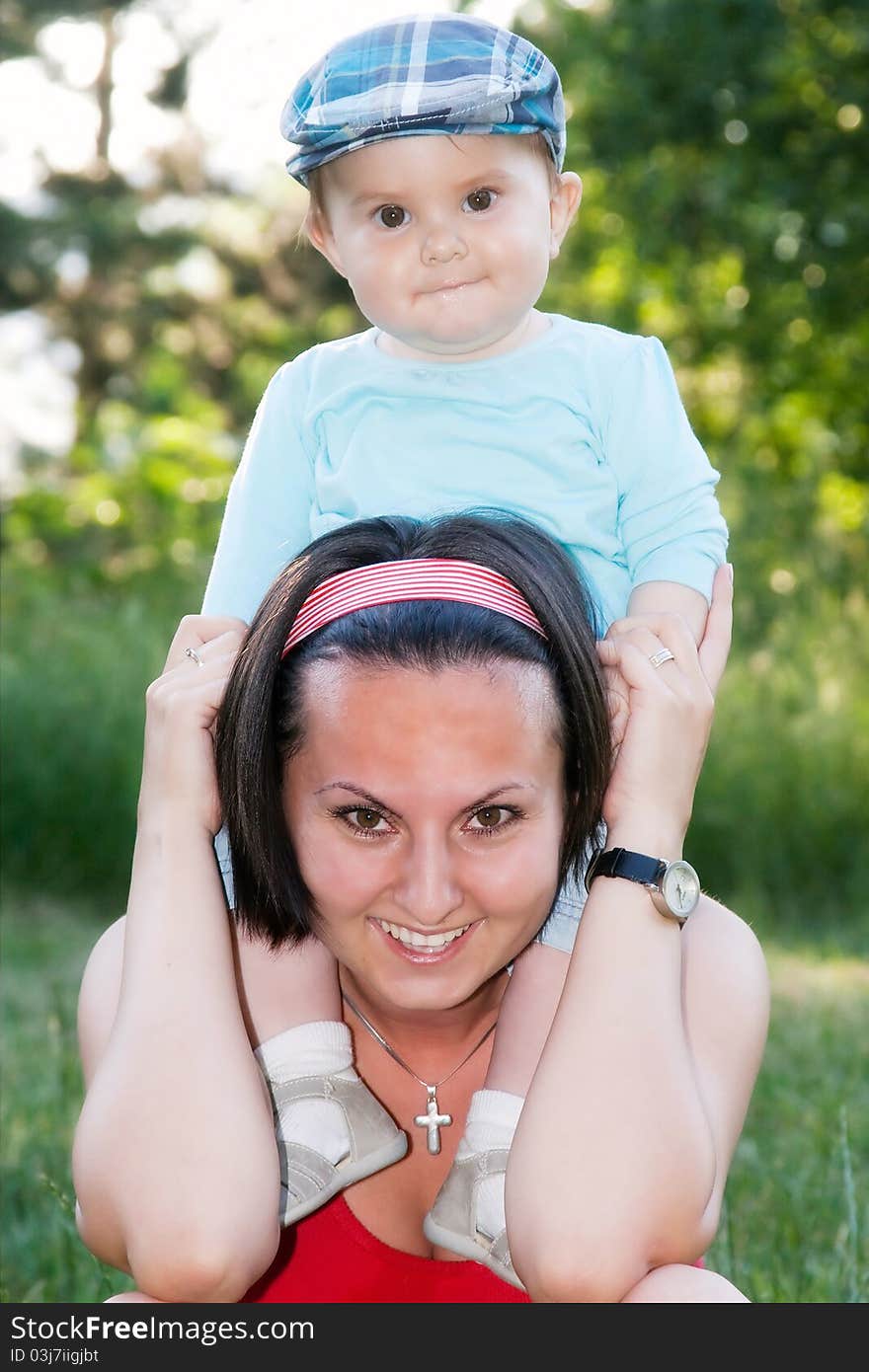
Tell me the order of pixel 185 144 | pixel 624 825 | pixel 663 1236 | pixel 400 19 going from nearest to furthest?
1. pixel 663 1236
2. pixel 624 825
3. pixel 400 19
4. pixel 185 144

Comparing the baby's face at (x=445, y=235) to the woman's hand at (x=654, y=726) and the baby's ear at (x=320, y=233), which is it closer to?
the baby's ear at (x=320, y=233)

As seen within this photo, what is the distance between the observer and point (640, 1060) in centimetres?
194

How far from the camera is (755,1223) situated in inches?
133

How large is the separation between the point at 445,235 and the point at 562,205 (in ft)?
0.92

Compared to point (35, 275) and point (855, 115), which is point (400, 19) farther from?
point (35, 275)

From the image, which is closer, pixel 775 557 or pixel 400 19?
pixel 400 19

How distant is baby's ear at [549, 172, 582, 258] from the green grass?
1.46m

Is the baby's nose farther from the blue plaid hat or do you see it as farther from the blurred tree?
the blurred tree

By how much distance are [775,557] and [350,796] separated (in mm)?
6726

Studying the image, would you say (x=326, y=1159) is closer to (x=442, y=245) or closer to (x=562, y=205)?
(x=442, y=245)

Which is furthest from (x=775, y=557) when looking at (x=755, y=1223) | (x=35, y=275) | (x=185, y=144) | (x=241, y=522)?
(x=185, y=144)

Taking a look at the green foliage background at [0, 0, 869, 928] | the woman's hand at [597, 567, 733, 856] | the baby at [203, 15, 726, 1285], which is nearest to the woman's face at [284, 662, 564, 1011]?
the woman's hand at [597, 567, 733, 856]

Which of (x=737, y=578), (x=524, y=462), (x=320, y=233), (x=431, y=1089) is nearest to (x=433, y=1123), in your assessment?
(x=431, y=1089)

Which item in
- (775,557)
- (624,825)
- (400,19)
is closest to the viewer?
(624,825)
